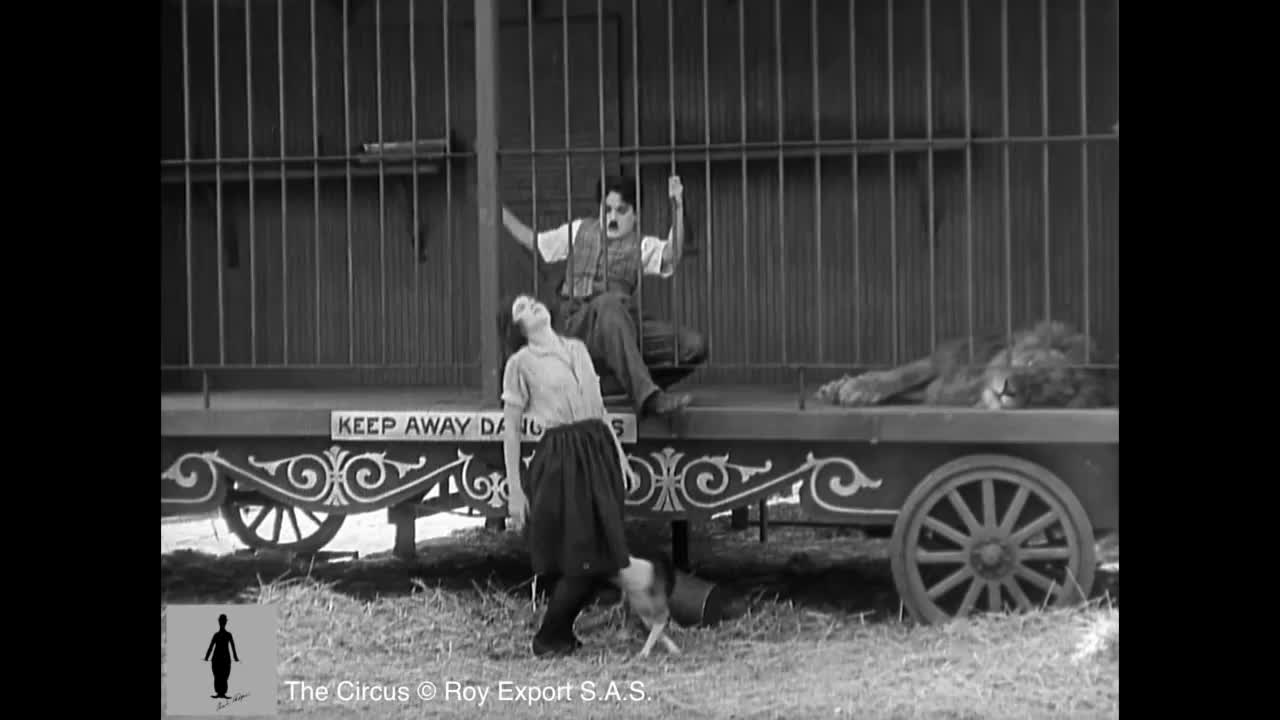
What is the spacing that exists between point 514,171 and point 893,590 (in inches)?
98.3

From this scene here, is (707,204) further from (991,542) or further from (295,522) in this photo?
(295,522)

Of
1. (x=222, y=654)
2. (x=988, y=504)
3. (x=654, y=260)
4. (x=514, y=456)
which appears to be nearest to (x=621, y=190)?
(x=654, y=260)

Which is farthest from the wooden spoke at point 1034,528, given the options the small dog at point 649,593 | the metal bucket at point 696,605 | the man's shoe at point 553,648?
the man's shoe at point 553,648

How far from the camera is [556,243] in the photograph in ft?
17.2

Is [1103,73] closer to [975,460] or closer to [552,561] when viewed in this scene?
[975,460]

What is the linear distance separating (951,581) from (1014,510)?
370 millimetres

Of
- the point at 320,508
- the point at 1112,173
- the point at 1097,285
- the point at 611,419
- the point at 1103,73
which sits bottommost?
the point at 320,508

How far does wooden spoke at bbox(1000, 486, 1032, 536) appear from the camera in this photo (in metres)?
4.93

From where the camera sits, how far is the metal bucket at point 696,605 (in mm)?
4984

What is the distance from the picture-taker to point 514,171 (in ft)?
19.1

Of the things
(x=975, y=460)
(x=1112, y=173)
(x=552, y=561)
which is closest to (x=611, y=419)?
(x=552, y=561)

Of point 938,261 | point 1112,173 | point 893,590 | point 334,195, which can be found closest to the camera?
point 1112,173

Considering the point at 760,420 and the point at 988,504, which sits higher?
the point at 760,420

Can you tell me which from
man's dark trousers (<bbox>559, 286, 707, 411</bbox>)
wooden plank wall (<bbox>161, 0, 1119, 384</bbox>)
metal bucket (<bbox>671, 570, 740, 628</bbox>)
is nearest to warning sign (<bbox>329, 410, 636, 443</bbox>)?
man's dark trousers (<bbox>559, 286, 707, 411</bbox>)
